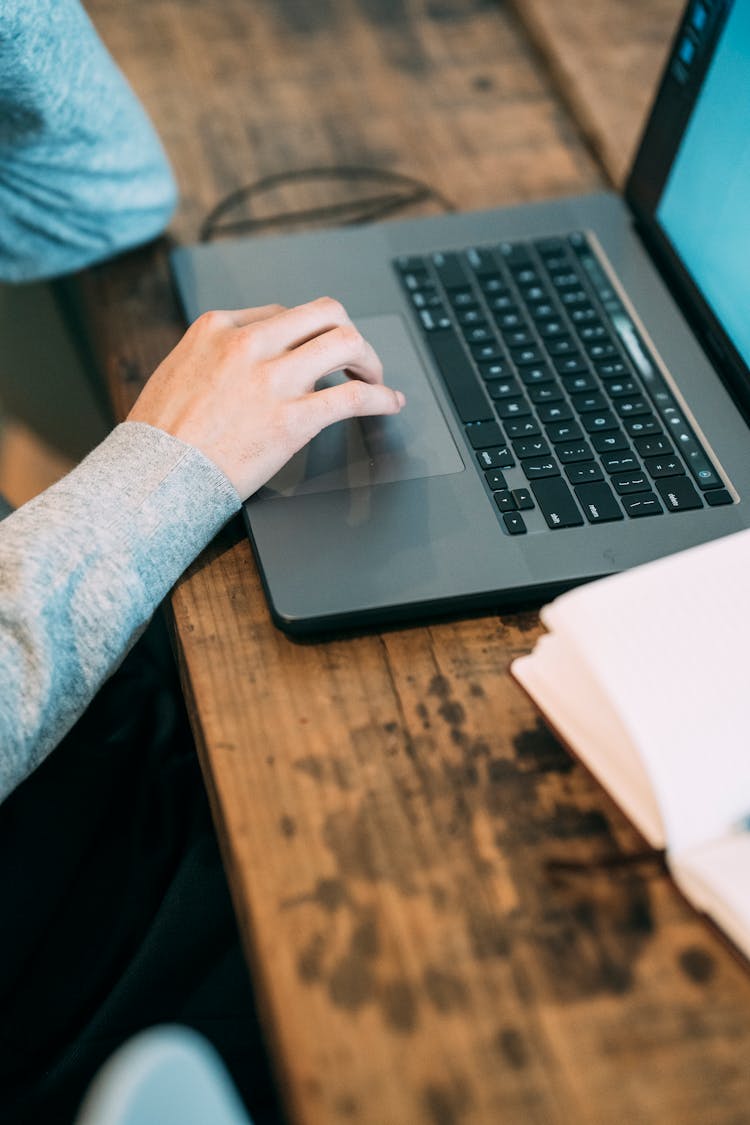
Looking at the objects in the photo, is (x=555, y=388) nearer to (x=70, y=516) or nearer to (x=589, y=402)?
(x=589, y=402)

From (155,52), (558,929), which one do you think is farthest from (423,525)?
(155,52)

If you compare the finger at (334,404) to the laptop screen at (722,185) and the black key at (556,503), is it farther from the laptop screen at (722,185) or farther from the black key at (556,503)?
the laptop screen at (722,185)

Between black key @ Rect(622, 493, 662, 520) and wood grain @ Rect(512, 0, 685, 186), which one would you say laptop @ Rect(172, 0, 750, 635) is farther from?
wood grain @ Rect(512, 0, 685, 186)

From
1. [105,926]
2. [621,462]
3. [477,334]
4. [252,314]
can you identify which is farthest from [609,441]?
[105,926]

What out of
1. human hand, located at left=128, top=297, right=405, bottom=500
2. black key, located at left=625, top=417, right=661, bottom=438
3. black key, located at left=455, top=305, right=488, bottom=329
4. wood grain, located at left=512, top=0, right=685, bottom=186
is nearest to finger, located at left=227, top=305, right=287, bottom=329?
human hand, located at left=128, top=297, right=405, bottom=500

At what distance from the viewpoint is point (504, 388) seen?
2.18 ft

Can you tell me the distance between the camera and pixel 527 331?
0.71m

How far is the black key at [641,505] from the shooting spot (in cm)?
60

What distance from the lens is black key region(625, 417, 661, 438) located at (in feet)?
2.11

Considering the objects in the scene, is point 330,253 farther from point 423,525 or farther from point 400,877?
point 400,877

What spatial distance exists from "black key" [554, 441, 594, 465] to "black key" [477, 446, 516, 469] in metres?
0.03

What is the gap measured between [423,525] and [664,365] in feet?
0.73

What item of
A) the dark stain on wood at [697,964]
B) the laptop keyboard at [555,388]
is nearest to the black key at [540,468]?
the laptop keyboard at [555,388]

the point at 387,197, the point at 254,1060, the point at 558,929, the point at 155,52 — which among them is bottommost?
the point at 254,1060
